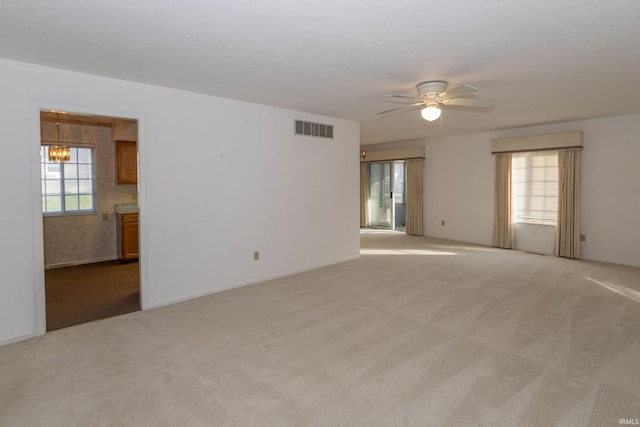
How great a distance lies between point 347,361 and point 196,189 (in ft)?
8.73

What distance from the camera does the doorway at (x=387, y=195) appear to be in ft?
31.4

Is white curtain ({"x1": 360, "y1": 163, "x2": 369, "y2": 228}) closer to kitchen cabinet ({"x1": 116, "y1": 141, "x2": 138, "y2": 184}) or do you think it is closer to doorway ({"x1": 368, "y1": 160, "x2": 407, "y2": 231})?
doorway ({"x1": 368, "y1": 160, "x2": 407, "y2": 231})

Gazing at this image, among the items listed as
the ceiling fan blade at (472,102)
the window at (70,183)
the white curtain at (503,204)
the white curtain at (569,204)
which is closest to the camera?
the ceiling fan blade at (472,102)

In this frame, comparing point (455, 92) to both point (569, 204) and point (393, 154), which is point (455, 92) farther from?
point (393, 154)

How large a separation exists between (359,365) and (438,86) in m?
2.78

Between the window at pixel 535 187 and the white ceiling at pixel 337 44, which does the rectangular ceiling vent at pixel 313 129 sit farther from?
the window at pixel 535 187

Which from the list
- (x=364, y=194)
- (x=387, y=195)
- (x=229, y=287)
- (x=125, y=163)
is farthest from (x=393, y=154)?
(x=125, y=163)

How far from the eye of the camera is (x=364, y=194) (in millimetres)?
10188

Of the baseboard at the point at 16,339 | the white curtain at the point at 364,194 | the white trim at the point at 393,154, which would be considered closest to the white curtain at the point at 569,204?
the white trim at the point at 393,154

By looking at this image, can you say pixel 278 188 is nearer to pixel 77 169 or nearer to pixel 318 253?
pixel 318 253

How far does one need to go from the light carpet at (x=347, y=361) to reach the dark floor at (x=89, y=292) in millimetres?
309

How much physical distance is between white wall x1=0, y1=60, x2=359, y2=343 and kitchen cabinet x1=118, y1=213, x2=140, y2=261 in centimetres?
242

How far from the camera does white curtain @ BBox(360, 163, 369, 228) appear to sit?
1008cm

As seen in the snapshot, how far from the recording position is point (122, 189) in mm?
6230
